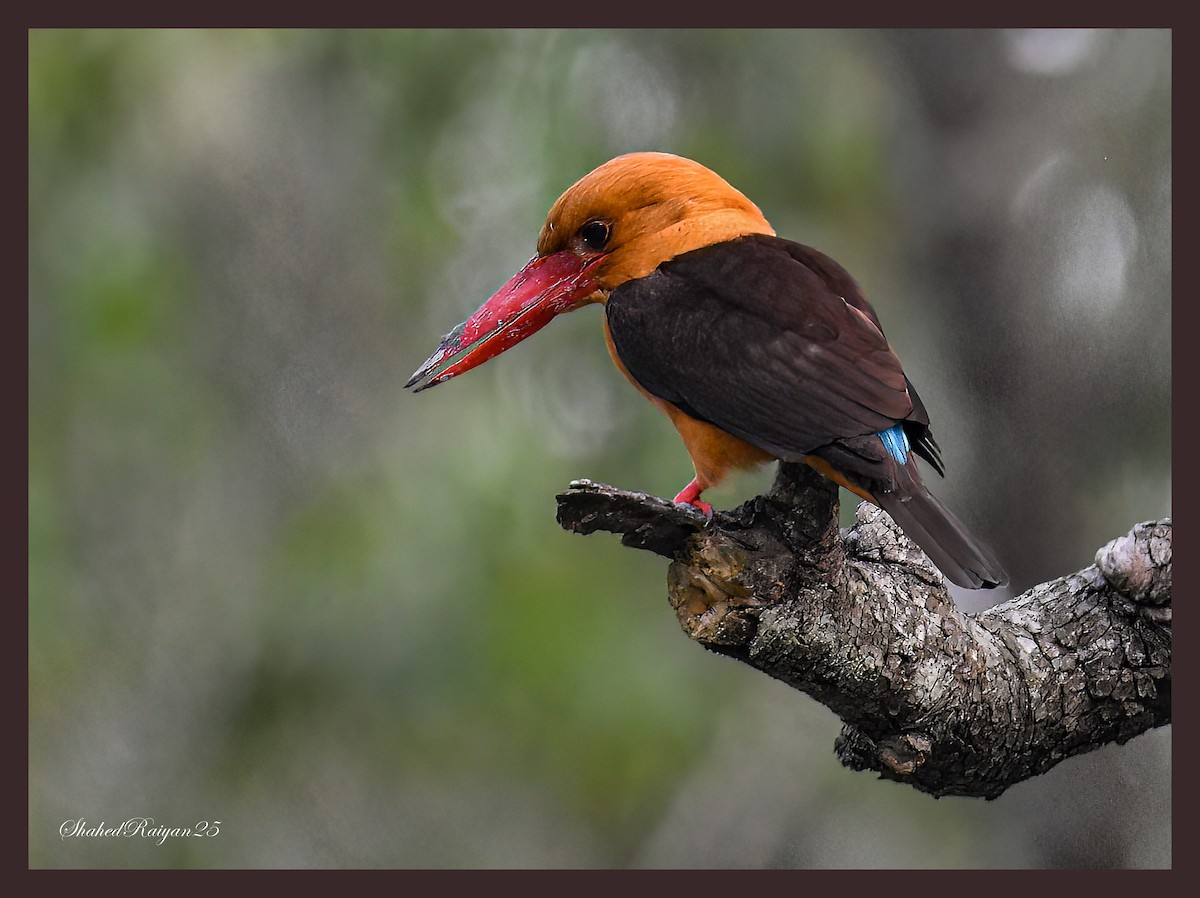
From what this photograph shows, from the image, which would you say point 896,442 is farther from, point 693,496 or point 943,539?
point 693,496

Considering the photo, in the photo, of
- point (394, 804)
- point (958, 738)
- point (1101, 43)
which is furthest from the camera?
point (394, 804)

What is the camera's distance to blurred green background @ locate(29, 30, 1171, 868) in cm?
284

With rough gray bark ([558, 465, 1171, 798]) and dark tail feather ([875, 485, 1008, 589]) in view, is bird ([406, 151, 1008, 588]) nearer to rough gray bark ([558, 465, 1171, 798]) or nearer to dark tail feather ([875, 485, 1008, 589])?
dark tail feather ([875, 485, 1008, 589])

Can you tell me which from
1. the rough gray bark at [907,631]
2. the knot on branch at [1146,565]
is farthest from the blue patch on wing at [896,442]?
the knot on branch at [1146,565]

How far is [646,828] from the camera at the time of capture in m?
3.01

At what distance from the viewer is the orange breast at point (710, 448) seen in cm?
211

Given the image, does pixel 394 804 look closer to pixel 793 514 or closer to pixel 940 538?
pixel 793 514

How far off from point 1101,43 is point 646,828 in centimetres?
208

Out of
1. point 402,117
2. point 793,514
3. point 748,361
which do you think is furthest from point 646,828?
point 402,117

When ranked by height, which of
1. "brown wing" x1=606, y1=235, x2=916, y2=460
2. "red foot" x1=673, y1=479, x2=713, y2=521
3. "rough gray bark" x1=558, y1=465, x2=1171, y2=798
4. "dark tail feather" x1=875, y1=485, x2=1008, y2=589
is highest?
"brown wing" x1=606, y1=235, x2=916, y2=460

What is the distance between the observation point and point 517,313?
2336 millimetres

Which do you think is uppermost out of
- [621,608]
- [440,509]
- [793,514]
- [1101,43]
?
[1101,43]

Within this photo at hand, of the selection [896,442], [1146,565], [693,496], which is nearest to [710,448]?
[693,496]

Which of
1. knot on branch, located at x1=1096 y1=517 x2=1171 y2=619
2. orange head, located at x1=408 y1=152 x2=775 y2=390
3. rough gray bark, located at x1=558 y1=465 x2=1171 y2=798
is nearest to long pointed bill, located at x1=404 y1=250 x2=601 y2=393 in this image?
orange head, located at x1=408 y1=152 x2=775 y2=390
